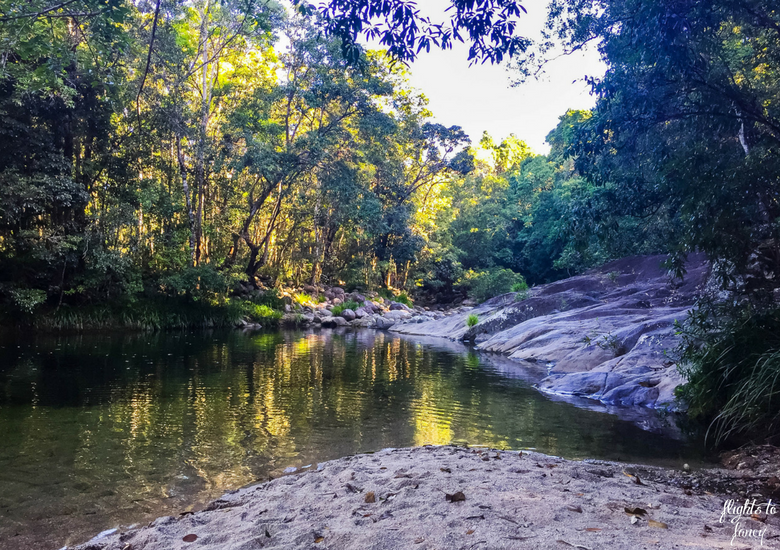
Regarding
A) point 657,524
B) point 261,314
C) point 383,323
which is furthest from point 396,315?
point 657,524

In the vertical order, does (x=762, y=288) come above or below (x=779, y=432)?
above

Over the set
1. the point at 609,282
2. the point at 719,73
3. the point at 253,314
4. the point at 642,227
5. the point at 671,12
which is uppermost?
the point at 671,12

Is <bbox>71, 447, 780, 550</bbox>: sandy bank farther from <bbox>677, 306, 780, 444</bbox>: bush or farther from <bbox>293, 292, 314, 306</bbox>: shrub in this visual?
<bbox>293, 292, 314, 306</bbox>: shrub

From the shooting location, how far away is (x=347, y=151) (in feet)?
87.5

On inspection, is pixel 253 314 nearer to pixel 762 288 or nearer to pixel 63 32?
pixel 63 32

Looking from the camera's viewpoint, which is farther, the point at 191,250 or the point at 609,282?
the point at 191,250

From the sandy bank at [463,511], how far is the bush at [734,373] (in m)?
1.22

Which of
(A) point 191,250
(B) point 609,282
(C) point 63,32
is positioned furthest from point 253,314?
(B) point 609,282

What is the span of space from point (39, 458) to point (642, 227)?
Result: 10.2 m
